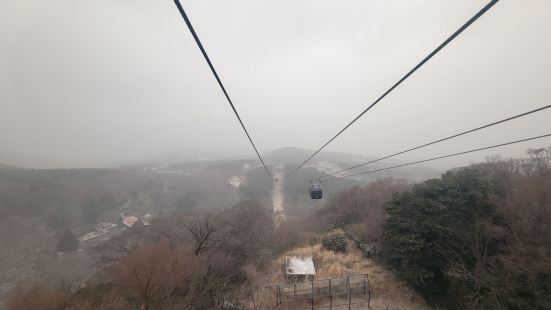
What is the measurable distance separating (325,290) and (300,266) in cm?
311

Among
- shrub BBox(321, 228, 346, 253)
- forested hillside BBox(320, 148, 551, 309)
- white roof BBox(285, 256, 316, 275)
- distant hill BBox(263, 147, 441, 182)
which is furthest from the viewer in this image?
distant hill BBox(263, 147, 441, 182)

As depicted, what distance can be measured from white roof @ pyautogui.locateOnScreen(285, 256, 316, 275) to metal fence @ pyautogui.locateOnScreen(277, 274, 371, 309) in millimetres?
1081

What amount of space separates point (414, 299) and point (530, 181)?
11.8 meters

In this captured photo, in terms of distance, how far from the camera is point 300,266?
58.9 feet

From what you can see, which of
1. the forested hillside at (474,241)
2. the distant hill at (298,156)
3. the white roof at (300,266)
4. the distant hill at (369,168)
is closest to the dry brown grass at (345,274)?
the white roof at (300,266)

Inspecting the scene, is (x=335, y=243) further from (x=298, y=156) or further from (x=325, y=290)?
(x=298, y=156)

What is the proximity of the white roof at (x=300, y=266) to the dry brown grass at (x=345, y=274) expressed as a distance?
2.61 feet

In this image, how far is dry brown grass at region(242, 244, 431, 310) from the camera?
571 inches

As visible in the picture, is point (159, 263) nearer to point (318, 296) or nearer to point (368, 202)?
point (318, 296)

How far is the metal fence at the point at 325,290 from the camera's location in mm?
14570

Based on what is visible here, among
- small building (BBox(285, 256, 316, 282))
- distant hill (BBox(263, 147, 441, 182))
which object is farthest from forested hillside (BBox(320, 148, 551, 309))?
distant hill (BBox(263, 147, 441, 182))

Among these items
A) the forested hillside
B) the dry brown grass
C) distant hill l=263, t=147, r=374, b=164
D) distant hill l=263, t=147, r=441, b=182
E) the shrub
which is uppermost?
distant hill l=263, t=147, r=374, b=164

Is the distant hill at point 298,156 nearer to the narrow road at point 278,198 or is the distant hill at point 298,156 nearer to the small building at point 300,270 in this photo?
the narrow road at point 278,198

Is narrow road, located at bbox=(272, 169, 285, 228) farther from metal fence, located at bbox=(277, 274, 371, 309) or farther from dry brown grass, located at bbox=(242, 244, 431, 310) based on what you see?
metal fence, located at bbox=(277, 274, 371, 309)
